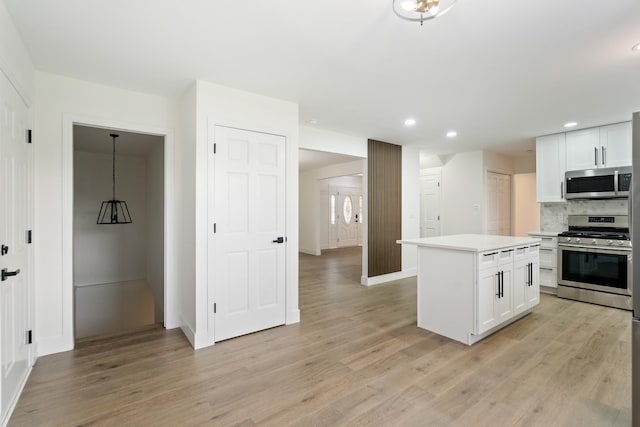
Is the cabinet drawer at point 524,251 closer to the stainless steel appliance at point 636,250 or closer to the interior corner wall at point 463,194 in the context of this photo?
the stainless steel appliance at point 636,250

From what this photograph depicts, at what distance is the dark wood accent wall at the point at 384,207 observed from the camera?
17.6ft

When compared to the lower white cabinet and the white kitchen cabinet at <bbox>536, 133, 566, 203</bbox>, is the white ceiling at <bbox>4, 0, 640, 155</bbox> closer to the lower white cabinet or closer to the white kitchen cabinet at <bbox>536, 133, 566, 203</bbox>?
the white kitchen cabinet at <bbox>536, 133, 566, 203</bbox>

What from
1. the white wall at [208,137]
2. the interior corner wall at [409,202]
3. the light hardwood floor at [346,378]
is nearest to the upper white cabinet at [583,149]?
the light hardwood floor at [346,378]

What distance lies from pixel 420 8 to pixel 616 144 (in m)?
4.40

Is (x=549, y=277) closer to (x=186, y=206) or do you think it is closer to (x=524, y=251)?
(x=524, y=251)

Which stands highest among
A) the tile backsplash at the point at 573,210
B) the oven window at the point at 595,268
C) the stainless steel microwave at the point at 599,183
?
the stainless steel microwave at the point at 599,183

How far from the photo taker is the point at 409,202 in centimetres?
607

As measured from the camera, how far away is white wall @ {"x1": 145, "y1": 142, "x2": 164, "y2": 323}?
4.71 meters

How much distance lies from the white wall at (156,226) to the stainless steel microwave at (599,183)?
615cm

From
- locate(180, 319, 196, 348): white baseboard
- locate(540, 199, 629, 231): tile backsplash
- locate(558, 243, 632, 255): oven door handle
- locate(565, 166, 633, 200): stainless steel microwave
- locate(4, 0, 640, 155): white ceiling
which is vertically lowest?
locate(180, 319, 196, 348): white baseboard

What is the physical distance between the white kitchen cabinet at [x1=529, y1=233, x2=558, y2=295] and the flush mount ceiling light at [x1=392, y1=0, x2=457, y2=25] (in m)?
4.14

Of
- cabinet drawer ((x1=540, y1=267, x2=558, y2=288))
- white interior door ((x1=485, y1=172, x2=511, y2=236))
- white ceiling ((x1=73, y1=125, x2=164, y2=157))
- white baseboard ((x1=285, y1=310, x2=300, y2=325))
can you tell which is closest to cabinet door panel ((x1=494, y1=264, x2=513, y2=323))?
cabinet drawer ((x1=540, y1=267, x2=558, y2=288))

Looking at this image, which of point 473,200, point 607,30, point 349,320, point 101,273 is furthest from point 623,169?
point 101,273

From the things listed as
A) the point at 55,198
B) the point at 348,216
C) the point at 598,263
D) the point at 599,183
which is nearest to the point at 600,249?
the point at 598,263
